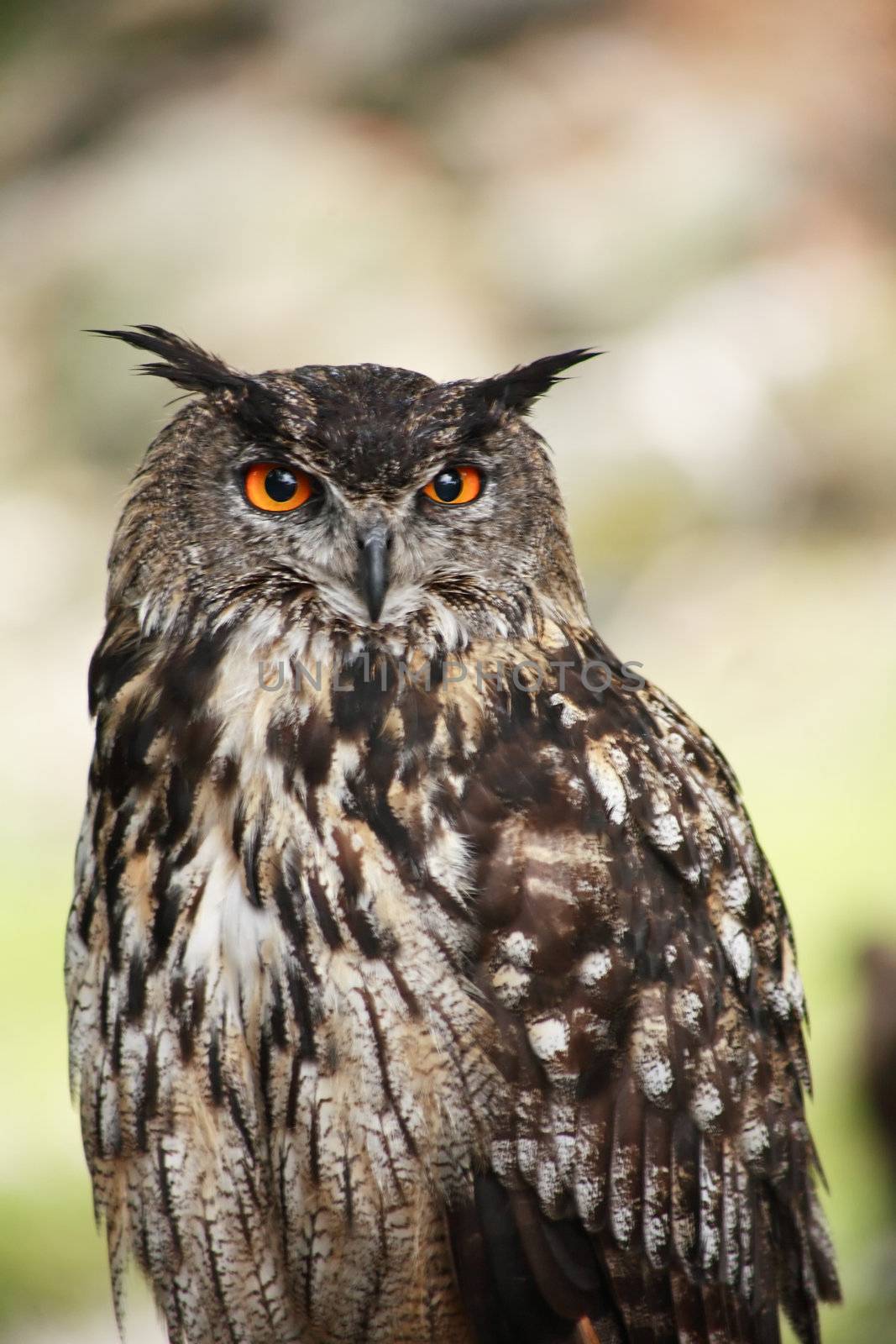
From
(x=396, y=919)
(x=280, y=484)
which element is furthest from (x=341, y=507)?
(x=396, y=919)

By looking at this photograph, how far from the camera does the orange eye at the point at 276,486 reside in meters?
1.37

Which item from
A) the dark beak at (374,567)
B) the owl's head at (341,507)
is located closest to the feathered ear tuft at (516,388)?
the owl's head at (341,507)

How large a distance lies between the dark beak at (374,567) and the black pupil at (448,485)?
0.11 metres

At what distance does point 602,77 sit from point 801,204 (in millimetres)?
701

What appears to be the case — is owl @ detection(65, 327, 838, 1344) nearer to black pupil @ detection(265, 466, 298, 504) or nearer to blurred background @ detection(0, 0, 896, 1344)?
black pupil @ detection(265, 466, 298, 504)

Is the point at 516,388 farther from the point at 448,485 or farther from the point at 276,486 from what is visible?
the point at 276,486

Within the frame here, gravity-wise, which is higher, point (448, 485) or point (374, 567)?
point (448, 485)

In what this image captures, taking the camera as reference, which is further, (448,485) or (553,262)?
(553,262)

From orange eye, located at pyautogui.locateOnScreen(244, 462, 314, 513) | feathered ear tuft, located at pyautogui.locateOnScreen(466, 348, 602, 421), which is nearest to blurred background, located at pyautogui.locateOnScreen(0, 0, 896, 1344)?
feathered ear tuft, located at pyautogui.locateOnScreen(466, 348, 602, 421)

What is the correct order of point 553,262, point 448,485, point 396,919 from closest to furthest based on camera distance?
point 396,919 → point 448,485 → point 553,262

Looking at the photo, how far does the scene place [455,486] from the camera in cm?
142

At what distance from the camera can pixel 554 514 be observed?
149 centimetres

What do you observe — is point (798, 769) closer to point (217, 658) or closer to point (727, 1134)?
point (727, 1134)

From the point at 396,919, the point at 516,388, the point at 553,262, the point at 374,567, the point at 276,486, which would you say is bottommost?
the point at 396,919
